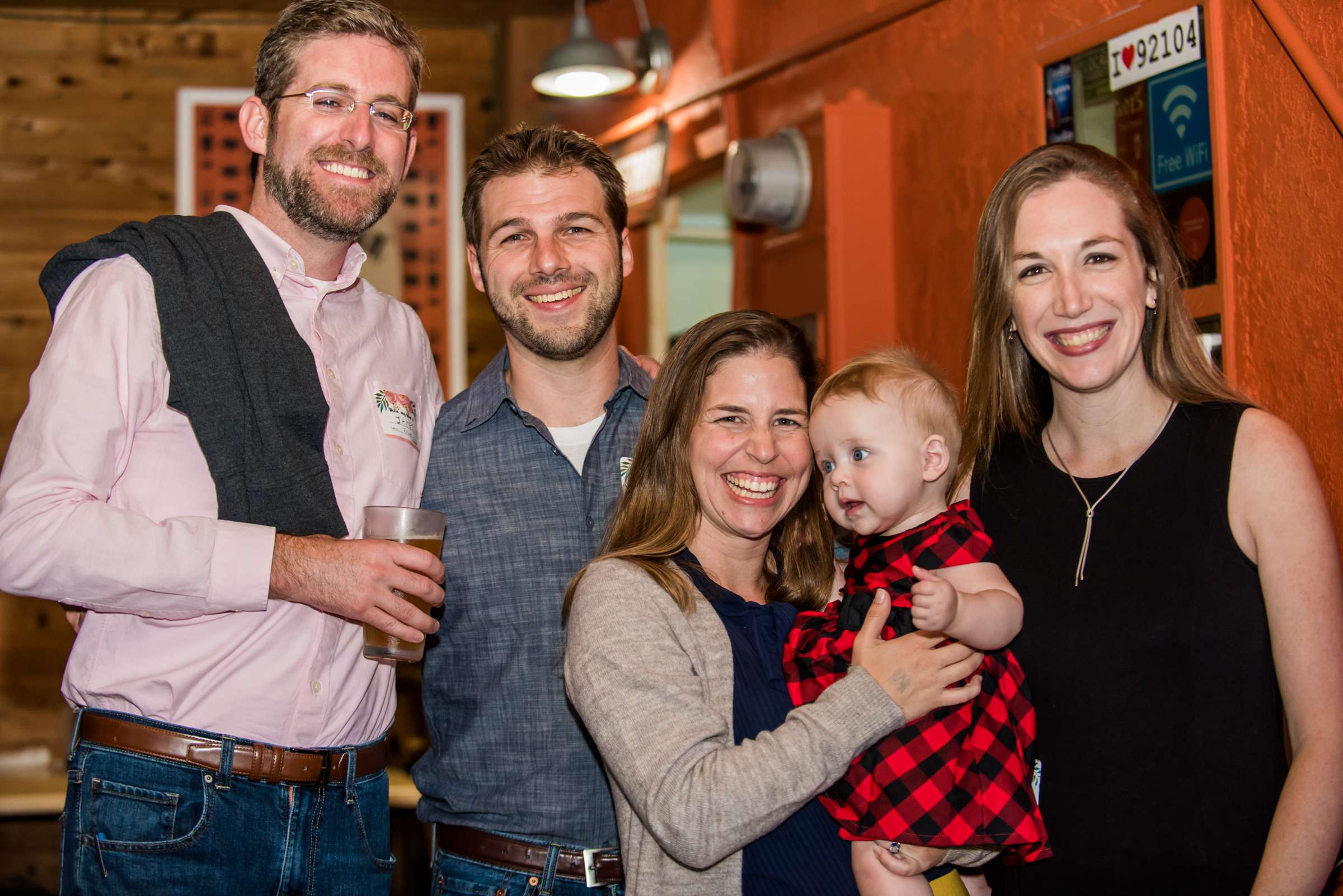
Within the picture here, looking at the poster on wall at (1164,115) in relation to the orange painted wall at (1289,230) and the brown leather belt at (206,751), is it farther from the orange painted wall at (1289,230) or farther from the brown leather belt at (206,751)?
the brown leather belt at (206,751)

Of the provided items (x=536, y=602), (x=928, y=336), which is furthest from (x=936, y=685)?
(x=928, y=336)

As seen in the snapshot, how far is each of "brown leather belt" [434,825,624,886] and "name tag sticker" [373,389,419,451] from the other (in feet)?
2.37

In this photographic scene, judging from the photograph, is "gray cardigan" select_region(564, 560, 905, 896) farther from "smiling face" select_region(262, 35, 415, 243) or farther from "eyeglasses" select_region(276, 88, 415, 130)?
"eyeglasses" select_region(276, 88, 415, 130)

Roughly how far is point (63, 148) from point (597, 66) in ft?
8.21

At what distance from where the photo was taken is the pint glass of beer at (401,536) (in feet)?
6.12

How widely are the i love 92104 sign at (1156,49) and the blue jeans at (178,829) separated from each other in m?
2.22

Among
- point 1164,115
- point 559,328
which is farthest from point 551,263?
point 1164,115

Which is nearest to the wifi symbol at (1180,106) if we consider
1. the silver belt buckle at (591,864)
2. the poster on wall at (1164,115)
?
the poster on wall at (1164,115)

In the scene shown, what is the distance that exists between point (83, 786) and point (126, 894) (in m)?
0.18

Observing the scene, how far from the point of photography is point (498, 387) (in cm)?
227

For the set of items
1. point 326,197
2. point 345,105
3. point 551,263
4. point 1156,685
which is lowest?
point 1156,685

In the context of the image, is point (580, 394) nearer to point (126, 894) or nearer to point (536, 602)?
point (536, 602)

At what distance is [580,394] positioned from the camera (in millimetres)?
2283

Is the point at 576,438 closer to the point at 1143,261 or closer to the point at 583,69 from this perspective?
the point at 1143,261
